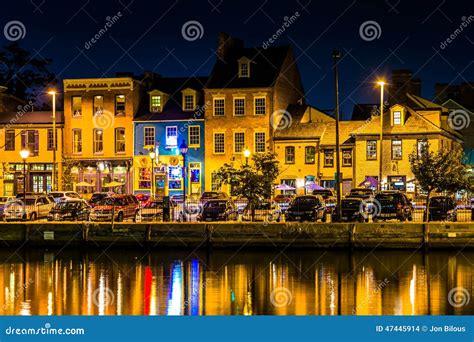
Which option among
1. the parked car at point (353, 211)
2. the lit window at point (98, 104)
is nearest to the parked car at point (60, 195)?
the lit window at point (98, 104)

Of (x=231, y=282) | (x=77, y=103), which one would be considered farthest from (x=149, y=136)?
(x=231, y=282)

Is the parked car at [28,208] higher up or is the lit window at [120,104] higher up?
the lit window at [120,104]

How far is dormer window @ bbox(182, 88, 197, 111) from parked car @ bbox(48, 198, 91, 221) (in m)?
26.3

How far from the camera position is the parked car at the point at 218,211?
48.2m

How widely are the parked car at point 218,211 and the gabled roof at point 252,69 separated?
26.6m

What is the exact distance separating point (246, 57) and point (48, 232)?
3501 centimetres

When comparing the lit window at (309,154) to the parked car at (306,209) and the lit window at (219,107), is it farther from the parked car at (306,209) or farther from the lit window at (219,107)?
the parked car at (306,209)

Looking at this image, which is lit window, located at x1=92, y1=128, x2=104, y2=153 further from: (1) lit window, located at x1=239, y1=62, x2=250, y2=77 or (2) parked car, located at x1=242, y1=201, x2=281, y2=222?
(2) parked car, located at x1=242, y1=201, x2=281, y2=222

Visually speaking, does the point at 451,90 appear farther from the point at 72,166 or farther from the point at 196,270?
the point at 196,270

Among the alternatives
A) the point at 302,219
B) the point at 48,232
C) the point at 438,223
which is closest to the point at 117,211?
the point at 48,232

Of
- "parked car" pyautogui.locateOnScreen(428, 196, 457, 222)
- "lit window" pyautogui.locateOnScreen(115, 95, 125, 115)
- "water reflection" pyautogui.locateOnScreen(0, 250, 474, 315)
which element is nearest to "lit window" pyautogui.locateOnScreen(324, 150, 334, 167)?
"lit window" pyautogui.locateOnScreen(115, 95, 125, 115)

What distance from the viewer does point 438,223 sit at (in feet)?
136

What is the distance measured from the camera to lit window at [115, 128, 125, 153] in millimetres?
77125

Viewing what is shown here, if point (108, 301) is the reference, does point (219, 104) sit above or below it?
above
